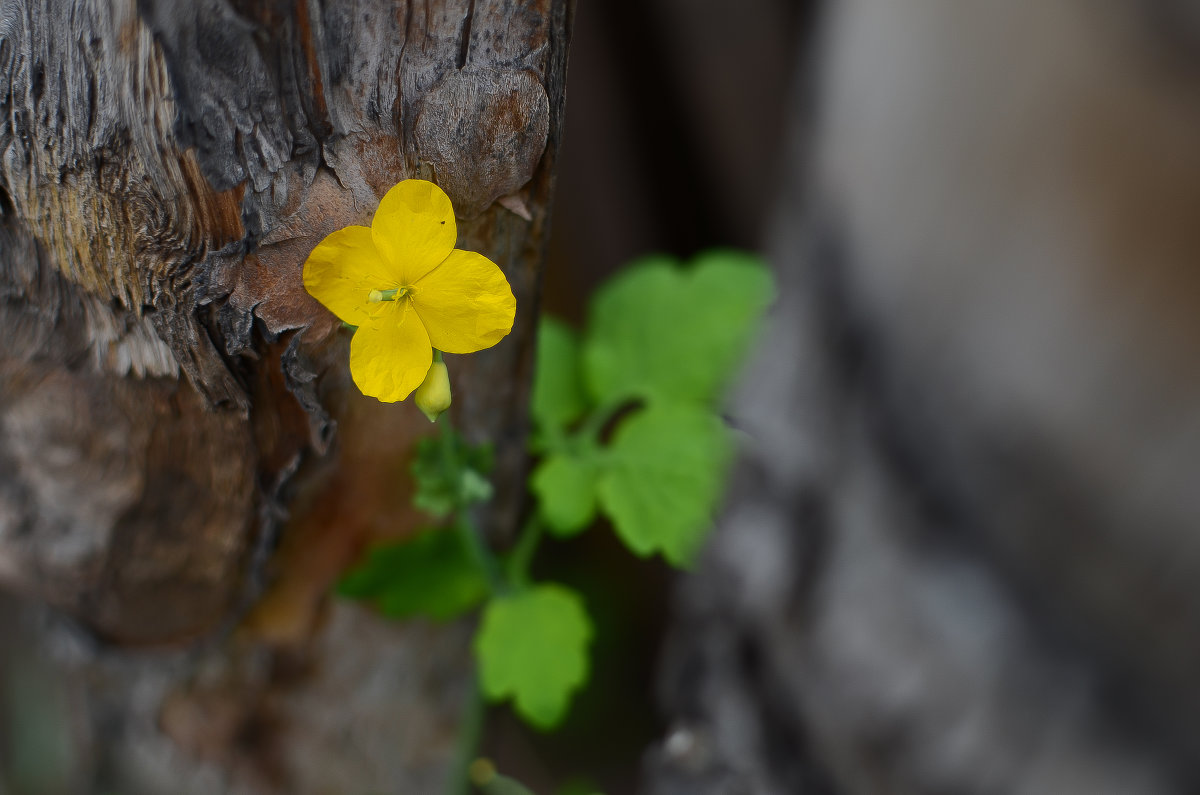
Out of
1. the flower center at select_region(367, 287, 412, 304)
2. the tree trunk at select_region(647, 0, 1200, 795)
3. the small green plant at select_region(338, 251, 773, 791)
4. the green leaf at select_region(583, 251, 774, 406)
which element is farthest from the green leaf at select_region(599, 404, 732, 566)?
the flower center at select_region(367, 287, 412, 304)

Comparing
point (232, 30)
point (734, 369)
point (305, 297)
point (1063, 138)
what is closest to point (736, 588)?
point (734, 369)

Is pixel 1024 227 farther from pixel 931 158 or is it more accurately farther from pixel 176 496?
pixel 176 496

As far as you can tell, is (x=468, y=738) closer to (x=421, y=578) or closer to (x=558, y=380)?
(x=421, y=578)

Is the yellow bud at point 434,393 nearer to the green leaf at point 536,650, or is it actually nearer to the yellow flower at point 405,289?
the yellow flower at point 405,289

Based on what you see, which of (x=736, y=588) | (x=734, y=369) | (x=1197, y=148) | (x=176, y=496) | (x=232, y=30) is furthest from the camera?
(x=736, y=588)

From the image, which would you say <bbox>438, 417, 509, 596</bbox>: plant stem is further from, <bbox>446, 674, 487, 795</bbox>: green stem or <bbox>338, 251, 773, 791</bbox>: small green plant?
<bbox>446, 674, 487, 795</bbox>: green stem
